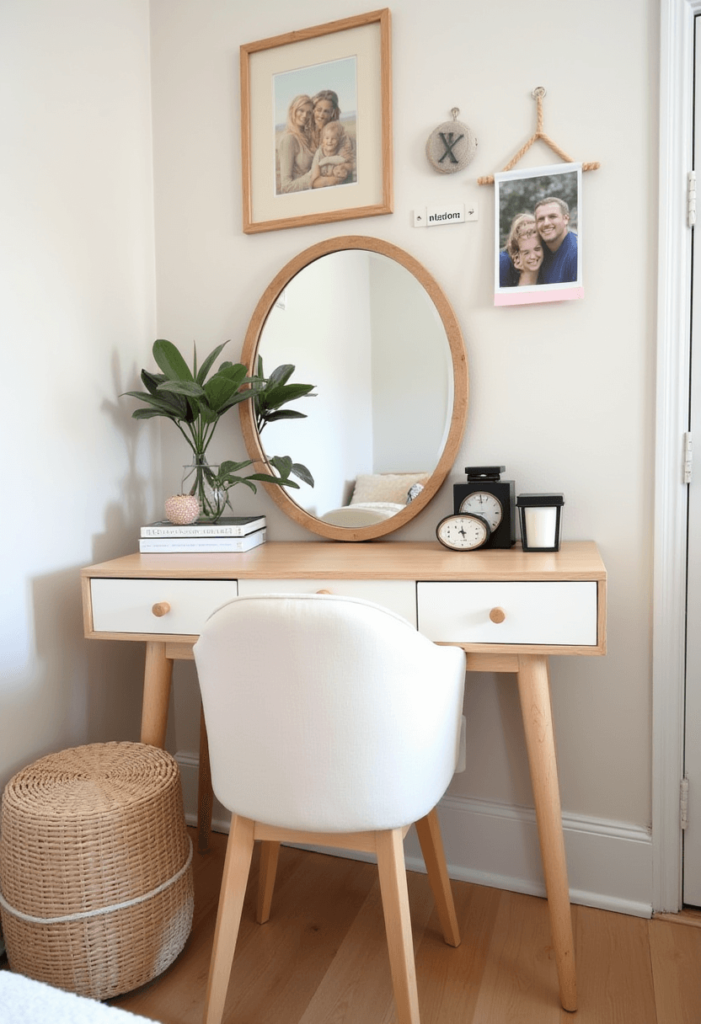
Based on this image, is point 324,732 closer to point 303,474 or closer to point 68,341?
point 303,474

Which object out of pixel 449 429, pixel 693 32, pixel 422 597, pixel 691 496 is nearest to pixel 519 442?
pixel 449 429

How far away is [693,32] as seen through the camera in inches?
62.3

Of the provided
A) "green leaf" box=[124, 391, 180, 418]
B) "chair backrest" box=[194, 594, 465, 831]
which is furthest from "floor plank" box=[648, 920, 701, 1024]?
"green leaf" box=[124, 391, 180, 418]

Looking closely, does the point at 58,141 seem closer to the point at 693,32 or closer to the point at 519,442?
the point at 519,442

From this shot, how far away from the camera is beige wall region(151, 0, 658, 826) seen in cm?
167

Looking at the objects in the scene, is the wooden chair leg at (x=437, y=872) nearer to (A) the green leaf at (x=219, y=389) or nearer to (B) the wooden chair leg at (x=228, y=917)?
(B) the wooden chair leg at (x=228, y=917)

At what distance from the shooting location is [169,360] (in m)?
1.88

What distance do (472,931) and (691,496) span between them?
1.11m

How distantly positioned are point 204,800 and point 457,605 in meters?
1.06

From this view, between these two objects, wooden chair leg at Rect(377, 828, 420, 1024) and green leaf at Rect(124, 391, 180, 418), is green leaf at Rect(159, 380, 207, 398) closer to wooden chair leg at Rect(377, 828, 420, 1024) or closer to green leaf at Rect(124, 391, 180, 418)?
green leaf at Rect(124, 391, 180, 418)

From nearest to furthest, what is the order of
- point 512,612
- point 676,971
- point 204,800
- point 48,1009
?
point 48,1009, point 512,612, point 676,971, point 204,800

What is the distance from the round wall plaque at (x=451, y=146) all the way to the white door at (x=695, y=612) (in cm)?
51

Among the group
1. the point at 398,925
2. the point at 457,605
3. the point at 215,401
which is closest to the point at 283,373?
the point at 215,401

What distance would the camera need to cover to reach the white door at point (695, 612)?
1.62m
